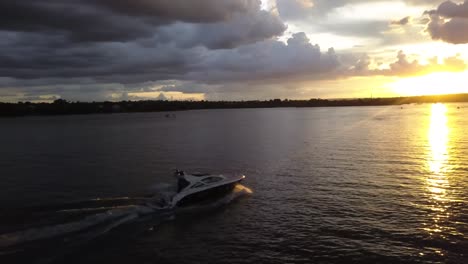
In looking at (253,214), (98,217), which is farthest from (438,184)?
(98,217)

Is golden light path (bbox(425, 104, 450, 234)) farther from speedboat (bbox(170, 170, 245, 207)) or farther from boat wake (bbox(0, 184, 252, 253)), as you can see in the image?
speedboat (bbox(170, 170, 245, 207))

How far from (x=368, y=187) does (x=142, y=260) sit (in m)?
26.9

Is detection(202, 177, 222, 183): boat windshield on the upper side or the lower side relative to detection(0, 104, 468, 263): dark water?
upper

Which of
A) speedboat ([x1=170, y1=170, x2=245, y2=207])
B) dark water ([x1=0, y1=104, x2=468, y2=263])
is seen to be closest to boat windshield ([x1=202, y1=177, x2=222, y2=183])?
speedboat ([x1=170, y1=170, x2=245, y2=207])

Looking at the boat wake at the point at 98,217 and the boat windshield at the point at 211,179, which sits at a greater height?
the boat windshield at the point at 211,179

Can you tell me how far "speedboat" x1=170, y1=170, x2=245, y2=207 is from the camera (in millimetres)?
38438

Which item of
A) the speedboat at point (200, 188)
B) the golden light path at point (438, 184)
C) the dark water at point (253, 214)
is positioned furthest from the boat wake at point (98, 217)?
the golden light path at point (438, 184)

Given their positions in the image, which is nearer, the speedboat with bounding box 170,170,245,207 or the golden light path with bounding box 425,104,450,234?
the golden light path with bounding box 425,104,450,234

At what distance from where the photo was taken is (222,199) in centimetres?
4128

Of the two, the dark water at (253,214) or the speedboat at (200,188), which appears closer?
the dark water at (253,214)

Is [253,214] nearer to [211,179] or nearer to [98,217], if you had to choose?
[211,179]

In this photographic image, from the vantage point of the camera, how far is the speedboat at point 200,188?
38.4 m

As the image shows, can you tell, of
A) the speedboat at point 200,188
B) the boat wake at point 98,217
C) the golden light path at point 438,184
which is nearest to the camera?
the boat wake at point 98,217

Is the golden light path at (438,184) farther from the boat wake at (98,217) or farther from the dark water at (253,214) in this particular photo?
the boat wake at (98,217)
